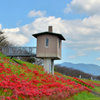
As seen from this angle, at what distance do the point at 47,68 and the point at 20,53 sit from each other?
6.70 m

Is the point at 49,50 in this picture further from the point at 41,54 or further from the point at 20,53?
the point at 20,53

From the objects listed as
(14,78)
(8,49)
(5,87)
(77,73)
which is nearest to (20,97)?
(5,87)

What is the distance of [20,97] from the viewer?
29.9 ft

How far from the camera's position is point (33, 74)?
16391 mm

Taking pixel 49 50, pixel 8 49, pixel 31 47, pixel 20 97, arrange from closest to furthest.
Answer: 1. pixel 20 97
2. pixel 49 50
3. pixel 31 47
4. pixel 8 49

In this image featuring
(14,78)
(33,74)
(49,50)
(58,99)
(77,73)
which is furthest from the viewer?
(77,73)

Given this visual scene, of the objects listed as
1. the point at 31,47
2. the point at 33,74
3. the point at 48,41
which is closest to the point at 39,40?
the point at 48,41

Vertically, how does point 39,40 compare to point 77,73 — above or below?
above

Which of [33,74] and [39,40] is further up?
[39,40]

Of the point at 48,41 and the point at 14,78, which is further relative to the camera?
the point at 48,41

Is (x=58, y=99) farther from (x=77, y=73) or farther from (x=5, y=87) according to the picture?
(x=77, y=73)

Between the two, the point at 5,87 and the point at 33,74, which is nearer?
the point at 5,87

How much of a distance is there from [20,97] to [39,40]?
18056 millimetres

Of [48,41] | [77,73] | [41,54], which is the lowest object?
[77,73]
